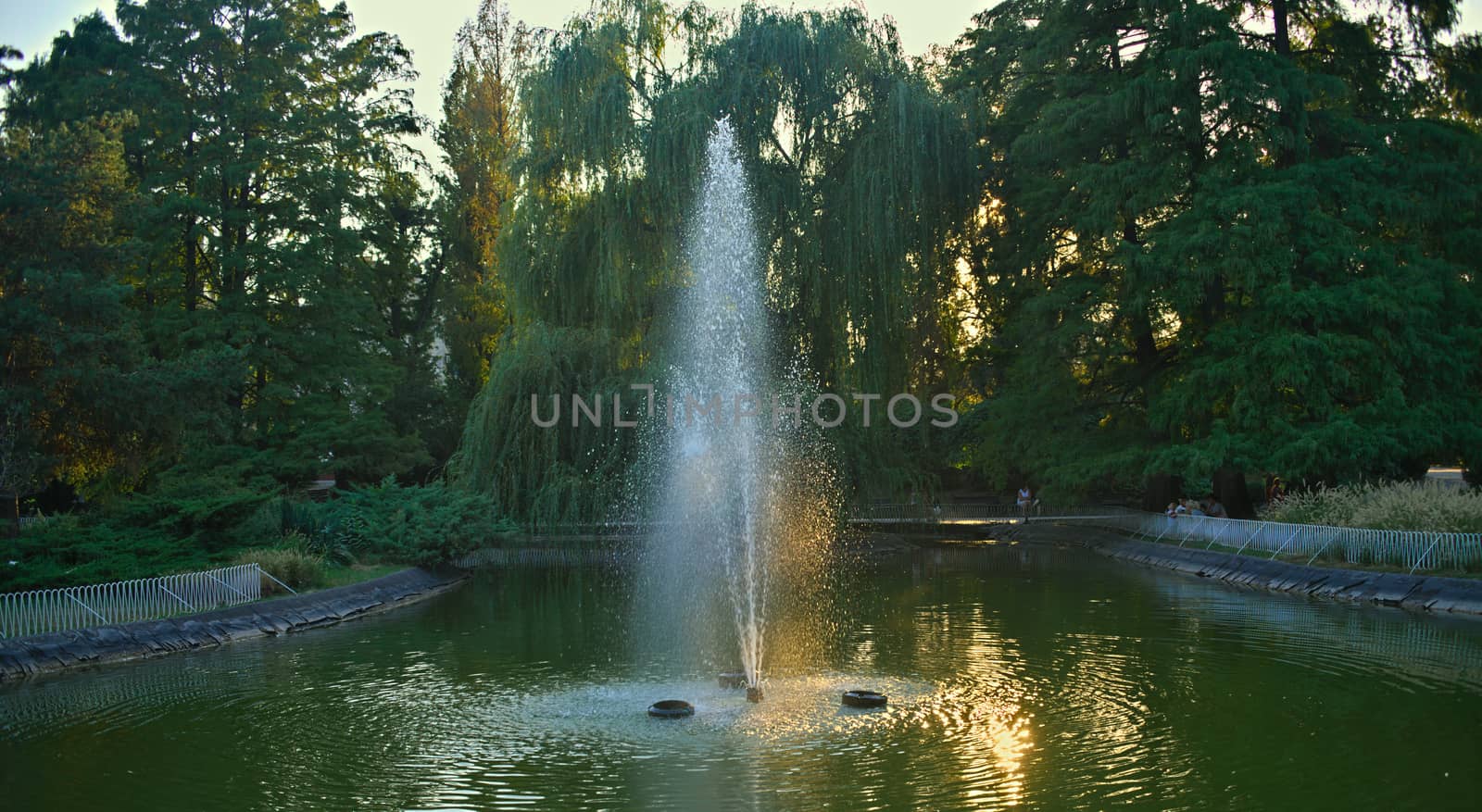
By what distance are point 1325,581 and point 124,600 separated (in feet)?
64.2

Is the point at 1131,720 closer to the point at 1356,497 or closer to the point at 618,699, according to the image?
the point at 618,699

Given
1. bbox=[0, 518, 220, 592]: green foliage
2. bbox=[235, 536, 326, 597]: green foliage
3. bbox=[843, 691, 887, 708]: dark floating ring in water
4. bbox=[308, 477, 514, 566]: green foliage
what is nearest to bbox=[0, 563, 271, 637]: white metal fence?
bbox=[0, 518, 220, 592]: green foliage

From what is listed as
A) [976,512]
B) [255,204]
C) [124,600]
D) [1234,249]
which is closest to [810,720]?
[124,600]

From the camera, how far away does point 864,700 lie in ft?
41.2

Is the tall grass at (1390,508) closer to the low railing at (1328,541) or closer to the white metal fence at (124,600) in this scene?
the low railing at (1328,541)

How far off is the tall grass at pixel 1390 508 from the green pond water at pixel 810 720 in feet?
10.5

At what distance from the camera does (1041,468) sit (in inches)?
1318

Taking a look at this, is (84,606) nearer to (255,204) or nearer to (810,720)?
(810,720)

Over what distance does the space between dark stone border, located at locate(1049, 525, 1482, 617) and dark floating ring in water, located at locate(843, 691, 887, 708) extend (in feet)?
35.3

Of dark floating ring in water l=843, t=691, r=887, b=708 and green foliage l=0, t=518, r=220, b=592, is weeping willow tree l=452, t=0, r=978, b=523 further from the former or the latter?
dark floating ring in water l=843, t=691, r=887, b=708

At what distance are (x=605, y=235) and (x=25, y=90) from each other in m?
21.1

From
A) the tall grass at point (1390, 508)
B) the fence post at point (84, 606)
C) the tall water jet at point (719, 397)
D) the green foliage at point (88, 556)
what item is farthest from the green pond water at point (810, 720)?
the tall water jet at point (719, 397)

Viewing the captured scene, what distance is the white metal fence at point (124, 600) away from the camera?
15773mm

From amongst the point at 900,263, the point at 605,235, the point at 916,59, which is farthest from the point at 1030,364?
the point at 605,235
